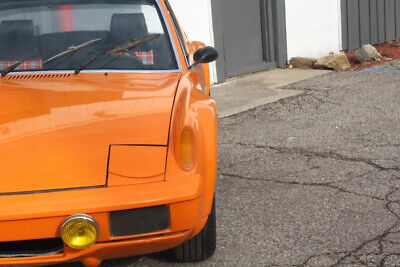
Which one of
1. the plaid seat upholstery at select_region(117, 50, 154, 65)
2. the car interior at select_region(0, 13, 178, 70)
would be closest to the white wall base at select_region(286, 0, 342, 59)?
the car interior at select_region(0, 13, 178, 70)

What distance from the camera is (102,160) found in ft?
9.41

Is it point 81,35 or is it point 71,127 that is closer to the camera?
point 71,127

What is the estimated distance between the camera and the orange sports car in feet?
8.84

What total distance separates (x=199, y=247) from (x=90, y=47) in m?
1.46

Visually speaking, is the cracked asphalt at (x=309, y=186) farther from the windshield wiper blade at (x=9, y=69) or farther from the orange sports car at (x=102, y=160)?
the windshield wiper blade at (x=9, y=69)

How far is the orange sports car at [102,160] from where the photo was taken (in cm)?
270

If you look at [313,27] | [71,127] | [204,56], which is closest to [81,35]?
[204,56]

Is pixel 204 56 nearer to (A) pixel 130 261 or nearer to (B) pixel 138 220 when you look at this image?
(A) pixel 130 261

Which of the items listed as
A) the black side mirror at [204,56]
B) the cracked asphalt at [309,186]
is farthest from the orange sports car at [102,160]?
the cracked asphalt at [309,186]

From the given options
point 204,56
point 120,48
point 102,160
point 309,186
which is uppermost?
point 120,48

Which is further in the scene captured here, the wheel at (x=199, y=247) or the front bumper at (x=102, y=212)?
the wheel at (x=199, y=247)

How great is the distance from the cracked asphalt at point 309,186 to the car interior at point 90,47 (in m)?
1.11

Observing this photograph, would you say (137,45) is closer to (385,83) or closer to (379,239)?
(379,239)

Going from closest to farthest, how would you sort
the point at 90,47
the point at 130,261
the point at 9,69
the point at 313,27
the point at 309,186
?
1. the point at 130,261
2. the point at 9,69
3. the point at 90,47
4. the point at 309,186
5. the point at 313,27
